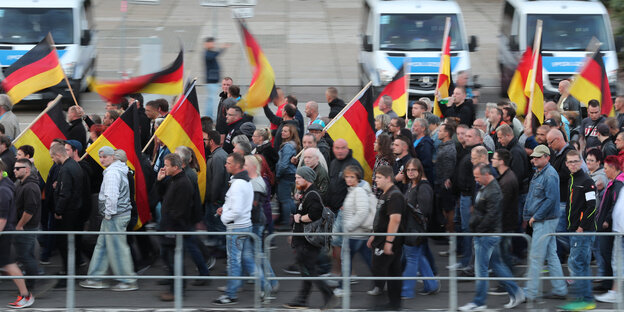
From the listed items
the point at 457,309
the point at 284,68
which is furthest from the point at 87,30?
the point at 457,309

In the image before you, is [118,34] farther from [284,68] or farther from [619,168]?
[619,168]

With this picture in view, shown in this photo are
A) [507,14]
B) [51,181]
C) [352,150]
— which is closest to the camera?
[51,181]

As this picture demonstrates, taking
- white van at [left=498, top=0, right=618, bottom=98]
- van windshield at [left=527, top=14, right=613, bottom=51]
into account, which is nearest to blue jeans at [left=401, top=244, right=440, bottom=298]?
white van at [left=498, top=0, right=618, bottom=98]

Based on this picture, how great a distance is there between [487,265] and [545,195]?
1039mm

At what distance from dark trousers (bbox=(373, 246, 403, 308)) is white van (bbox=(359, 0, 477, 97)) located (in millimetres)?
9537

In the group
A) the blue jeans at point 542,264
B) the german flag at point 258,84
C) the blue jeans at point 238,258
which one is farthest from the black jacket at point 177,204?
the german flag at point 258,84

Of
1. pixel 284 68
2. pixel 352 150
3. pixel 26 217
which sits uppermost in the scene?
pixel 284 68

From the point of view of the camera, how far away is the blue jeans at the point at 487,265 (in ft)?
31.6

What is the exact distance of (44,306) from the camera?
9.91 metres

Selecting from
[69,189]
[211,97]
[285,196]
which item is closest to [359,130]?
[285,196]

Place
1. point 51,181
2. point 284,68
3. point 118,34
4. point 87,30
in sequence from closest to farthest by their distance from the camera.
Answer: point 51,181 → point 87,30 → point 284,68 → point 118,34

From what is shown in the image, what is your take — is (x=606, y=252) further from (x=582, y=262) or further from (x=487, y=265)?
(x=487, y=265)

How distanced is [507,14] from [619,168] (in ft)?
39.0

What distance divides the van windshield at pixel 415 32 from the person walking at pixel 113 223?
9.99m
